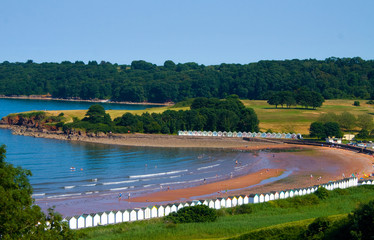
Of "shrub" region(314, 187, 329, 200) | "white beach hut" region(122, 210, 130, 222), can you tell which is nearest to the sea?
"white beach hut" region(122, 210, 130, 222)

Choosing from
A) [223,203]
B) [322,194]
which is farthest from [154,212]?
[322,194]

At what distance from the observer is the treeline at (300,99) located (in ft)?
425

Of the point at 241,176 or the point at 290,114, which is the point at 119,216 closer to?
the point at 241,176

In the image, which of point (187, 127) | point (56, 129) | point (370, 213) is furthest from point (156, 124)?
point (370, 213)

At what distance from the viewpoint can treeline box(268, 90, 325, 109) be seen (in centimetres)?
12962

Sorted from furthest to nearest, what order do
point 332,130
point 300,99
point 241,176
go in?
point 300,99 → point 332,130 → point 241,176

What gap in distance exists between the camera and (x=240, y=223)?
98.9 feet

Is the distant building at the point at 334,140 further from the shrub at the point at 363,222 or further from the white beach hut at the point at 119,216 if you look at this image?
the shrub at the point at 363,222

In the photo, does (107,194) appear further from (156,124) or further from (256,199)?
(156,124)

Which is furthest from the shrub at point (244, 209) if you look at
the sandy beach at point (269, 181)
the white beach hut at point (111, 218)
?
the white beach hut at point (111, 218)

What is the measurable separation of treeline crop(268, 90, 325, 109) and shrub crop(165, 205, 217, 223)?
10197 cm

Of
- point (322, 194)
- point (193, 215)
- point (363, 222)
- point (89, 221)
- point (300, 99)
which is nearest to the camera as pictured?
point (363, 222)

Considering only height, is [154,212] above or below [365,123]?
below

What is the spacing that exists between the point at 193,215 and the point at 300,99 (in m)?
104
